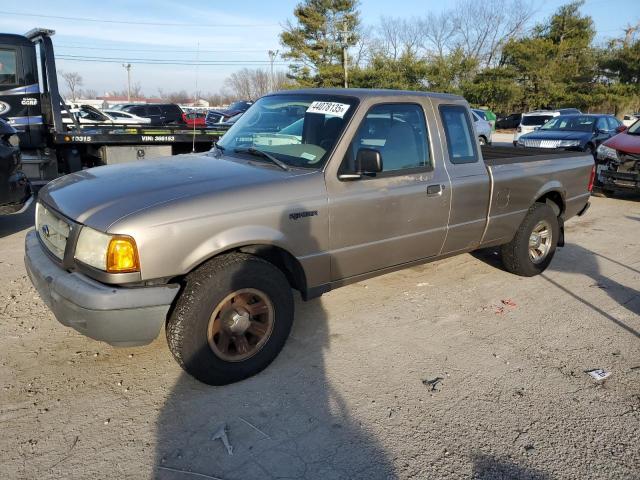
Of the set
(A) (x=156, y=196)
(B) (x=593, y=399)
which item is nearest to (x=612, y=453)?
(B) (x=593, y=399)

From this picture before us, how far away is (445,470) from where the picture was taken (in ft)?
8.08

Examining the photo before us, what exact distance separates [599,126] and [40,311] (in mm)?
14111

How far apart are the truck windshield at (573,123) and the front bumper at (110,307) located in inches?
540

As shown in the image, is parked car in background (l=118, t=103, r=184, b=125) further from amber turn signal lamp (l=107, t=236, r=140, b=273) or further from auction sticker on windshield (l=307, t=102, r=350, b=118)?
amber turn signal lamp (l=107, t=236, r=140, b=273)

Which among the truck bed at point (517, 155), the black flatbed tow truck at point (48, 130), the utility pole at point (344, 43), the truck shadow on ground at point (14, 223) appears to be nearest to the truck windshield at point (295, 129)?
the truck bed at point (517, 155)

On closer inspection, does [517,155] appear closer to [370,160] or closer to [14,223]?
[370,160]

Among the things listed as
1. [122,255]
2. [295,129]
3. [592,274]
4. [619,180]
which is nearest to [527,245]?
[592,274]

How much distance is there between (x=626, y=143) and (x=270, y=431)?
32.5 ft

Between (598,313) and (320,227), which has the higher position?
(320,227)

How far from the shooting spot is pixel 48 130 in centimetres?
902

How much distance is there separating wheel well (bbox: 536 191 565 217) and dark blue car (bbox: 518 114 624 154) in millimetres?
7911

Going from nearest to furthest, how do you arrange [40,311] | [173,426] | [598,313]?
[173,426] < [40,311] < [598,313]

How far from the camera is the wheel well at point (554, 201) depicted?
5.29 meters

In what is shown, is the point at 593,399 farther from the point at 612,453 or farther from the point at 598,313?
the point at 598,313
